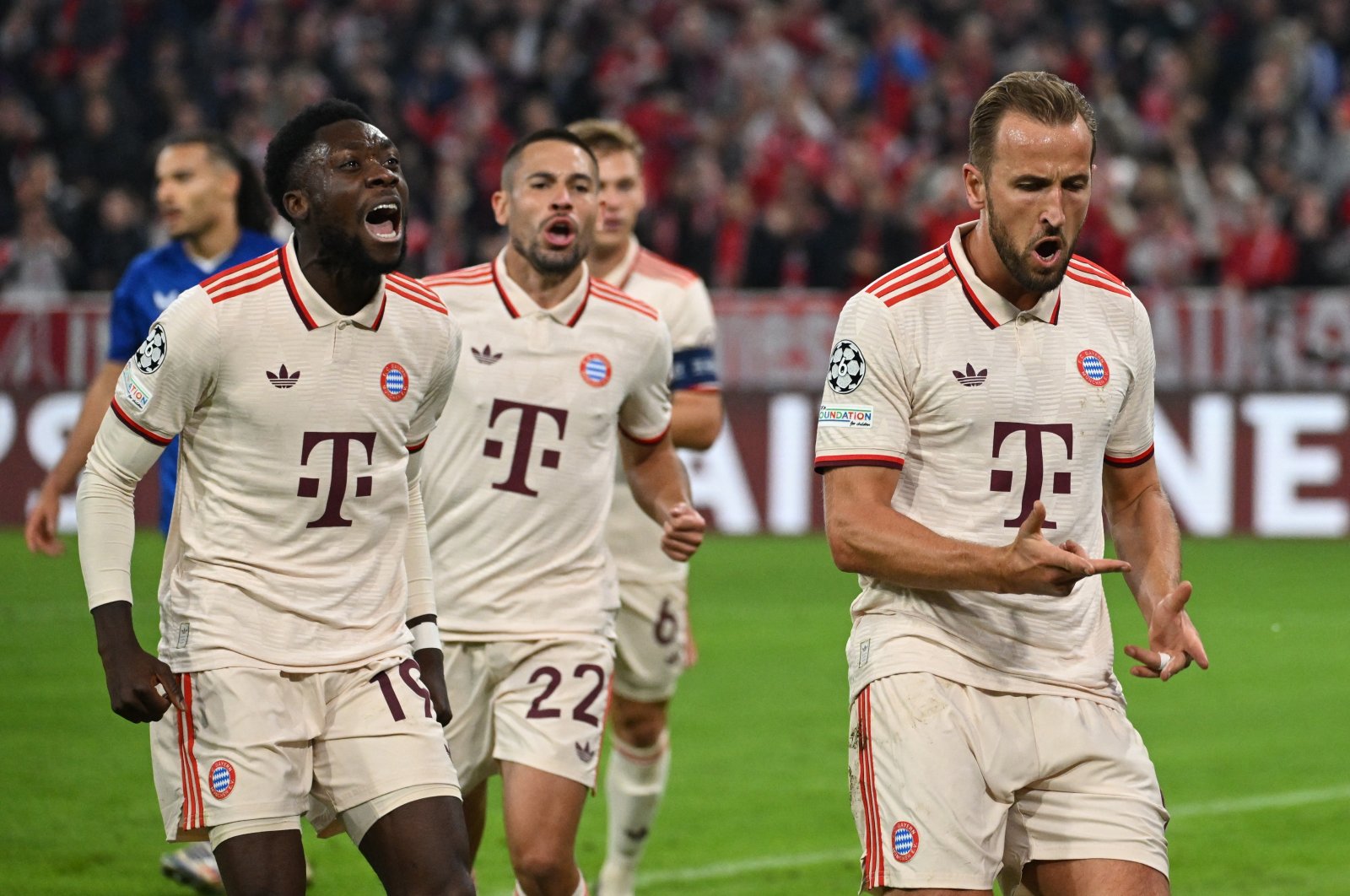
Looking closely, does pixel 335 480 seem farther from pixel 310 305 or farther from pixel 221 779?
pixel 221 779

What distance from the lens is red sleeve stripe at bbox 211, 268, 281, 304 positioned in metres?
4.46

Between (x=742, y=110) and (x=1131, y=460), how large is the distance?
1568 cm

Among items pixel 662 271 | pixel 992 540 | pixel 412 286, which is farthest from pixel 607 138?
pixel 992 540

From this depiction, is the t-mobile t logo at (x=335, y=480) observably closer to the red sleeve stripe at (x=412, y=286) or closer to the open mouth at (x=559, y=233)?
the red sleeve stripe at (x=412, y=286)

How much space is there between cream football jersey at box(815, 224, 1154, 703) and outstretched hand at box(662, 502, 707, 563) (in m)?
1.13

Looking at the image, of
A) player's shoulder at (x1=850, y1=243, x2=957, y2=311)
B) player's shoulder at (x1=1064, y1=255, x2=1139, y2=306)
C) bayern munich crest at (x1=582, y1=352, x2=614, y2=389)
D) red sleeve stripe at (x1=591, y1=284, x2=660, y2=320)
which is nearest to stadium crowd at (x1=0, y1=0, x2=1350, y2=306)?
red sleeve stripe at (x1=591, y1=284, x2=660, y2=320)

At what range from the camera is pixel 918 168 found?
19.1 metres

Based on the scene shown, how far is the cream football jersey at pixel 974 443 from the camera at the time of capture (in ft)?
14.1

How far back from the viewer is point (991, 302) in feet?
14.5

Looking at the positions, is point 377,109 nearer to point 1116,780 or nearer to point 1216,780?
point 1216,780

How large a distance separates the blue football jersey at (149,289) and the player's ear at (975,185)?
11.9 feet

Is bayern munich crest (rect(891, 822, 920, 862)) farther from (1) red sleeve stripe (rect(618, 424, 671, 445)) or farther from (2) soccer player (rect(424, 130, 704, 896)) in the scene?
(1) red sleeve stripe (rect(618, 424, 671, 445))

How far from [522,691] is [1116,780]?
200 cm

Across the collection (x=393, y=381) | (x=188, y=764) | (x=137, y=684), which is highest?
(x=393, y=381)
